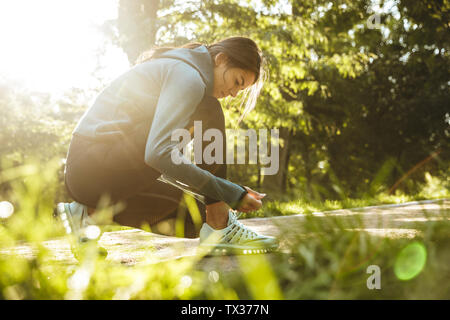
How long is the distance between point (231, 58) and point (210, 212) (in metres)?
0.88

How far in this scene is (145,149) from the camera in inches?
78.0

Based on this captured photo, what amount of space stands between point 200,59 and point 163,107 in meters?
0.52

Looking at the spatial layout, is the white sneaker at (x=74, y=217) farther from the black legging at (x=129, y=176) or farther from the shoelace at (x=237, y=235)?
the shoelace at (x=237, y=235)

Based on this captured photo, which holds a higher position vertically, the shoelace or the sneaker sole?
the shoelace

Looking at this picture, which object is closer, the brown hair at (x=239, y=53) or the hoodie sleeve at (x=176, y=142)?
the hoodie sleeve at (x=176, y=142)

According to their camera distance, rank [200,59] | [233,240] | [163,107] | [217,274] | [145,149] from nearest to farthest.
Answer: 1. [217,274]
2. [163,107]
3. [145,149]
4. [233,240]
5. [200,59]

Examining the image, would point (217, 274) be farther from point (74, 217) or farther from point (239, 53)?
point (239, 53)

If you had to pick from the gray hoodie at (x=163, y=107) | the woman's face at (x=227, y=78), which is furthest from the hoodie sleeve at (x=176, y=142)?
the woman's face at (x=227, y=78)

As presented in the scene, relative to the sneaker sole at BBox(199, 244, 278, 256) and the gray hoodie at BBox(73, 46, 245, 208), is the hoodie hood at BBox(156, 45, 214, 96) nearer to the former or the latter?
the gray hoodie at BBox(73, 46, 245, 208)

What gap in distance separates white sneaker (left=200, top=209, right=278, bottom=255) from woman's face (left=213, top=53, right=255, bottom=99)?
713mm

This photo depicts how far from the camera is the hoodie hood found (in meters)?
2.17

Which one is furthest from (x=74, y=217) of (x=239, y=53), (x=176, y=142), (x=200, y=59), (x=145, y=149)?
(x=239, y=53)

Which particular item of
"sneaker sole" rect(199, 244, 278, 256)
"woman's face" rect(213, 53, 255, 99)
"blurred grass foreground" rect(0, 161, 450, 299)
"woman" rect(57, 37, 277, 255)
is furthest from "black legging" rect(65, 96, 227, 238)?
"blurred grass foreground" rect(0, 161, 450, 299)

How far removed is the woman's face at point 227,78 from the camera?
232 cm
